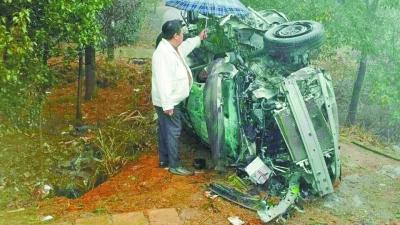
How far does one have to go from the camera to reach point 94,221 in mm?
4504

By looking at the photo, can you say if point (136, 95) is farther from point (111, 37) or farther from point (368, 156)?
point (368, 156)

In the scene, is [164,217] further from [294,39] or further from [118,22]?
[118,22]

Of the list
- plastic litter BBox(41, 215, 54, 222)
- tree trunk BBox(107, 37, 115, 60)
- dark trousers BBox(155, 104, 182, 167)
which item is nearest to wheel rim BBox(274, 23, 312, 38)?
dark trousers BBox(155, 104, 182, 167)

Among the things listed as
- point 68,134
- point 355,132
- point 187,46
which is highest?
point 187,46

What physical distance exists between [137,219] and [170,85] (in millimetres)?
1524

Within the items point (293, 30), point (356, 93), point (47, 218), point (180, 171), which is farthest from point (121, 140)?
point (356, 93)

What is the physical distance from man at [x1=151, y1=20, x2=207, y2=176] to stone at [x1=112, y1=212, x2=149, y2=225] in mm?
1066

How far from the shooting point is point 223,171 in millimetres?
5559

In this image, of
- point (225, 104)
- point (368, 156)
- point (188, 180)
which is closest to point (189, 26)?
point (225, 104)

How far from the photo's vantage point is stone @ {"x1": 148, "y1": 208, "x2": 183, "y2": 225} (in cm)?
454

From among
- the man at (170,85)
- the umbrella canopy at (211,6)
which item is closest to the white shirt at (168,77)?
the man at (170,85)

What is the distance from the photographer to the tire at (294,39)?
17.4 ft

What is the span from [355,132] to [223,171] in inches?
173

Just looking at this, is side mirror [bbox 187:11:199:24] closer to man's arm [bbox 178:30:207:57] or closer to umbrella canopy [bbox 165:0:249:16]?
man's arm [bbox 178:30:207:57]
